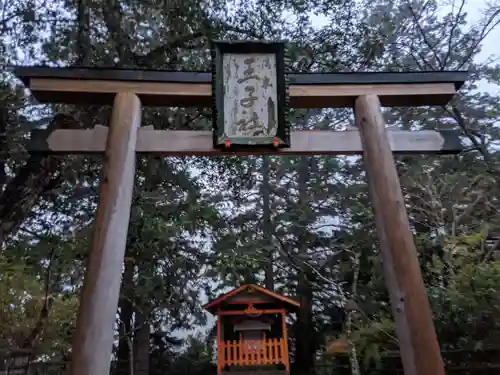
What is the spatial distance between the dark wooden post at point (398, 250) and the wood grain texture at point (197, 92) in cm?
15

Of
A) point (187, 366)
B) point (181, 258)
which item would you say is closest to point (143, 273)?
point (181, 258)

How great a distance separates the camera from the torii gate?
→ 9.49 feet

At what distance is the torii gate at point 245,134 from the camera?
9.49 ft

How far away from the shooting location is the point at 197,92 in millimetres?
3508

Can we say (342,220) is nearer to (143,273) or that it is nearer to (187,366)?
(187,366)

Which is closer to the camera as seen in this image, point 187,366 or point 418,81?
point 418,81

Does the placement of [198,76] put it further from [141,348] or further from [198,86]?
[141,348]

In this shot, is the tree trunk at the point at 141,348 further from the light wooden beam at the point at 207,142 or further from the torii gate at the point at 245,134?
the torii gate at the point at 245,134

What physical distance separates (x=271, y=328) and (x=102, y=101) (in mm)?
5076

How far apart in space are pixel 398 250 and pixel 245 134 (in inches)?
56.9

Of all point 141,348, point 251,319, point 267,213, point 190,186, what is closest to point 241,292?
point 251,319

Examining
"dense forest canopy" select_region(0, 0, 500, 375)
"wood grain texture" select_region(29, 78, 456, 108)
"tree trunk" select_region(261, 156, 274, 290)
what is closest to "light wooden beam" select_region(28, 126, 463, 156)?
→ "wood grain texture" select_region(29, 78, 456, 108)

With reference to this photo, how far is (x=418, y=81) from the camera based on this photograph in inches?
140

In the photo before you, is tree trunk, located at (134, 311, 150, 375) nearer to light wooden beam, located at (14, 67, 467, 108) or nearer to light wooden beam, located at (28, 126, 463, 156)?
light wooden beam, located at (28, 126, 463, 156)
